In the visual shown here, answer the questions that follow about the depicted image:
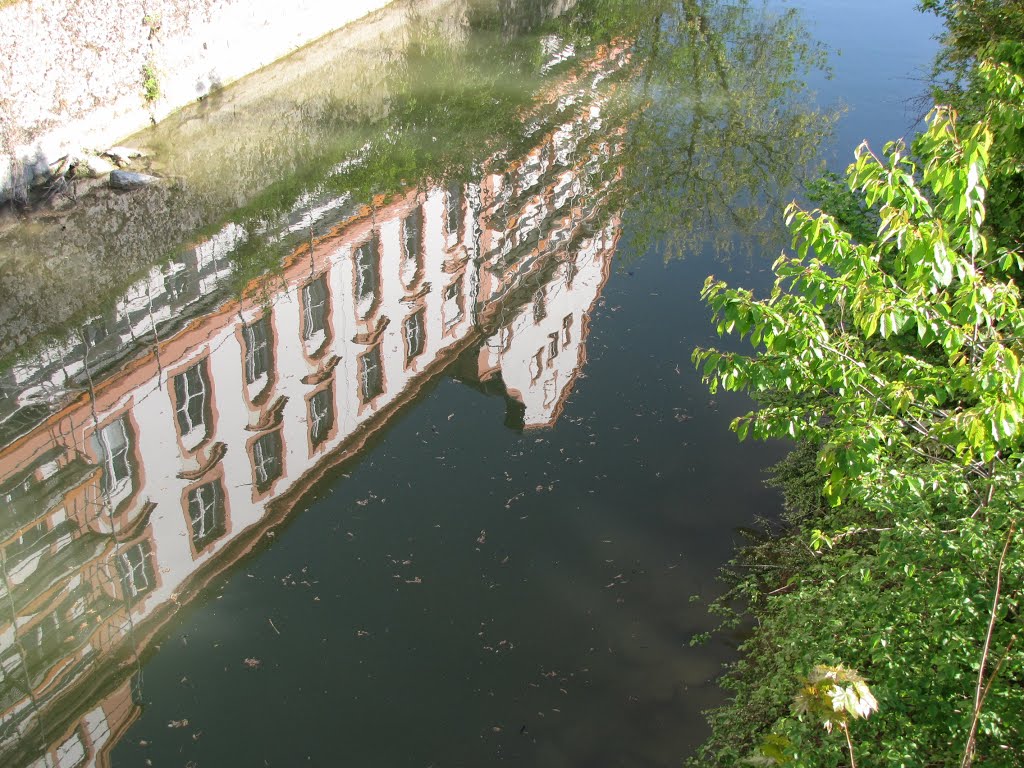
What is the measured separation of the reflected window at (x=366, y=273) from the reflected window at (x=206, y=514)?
5544 millimetres

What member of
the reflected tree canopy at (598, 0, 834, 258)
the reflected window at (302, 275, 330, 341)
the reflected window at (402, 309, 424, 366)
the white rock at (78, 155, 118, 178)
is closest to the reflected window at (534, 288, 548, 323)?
the reflected window at (402, 309, 424, 366)

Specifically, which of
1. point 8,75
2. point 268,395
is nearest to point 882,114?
point 268,395

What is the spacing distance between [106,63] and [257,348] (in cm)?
920

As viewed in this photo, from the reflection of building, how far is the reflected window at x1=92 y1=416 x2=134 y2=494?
0.03 meters

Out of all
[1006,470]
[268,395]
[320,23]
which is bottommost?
[268,395]

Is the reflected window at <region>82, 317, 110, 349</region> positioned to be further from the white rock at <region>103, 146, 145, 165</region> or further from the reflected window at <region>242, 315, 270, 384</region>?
the white rock at <region>103, 146, 145, 165</region>

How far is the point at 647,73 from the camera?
27547 millimetres

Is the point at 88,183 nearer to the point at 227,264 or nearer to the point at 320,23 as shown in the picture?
the point at 227,264

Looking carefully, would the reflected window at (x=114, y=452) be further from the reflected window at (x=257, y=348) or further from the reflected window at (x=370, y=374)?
the reflected window at (x=370, y=374)

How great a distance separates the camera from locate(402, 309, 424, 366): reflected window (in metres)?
15.3

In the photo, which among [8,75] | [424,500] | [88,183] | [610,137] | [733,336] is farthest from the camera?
[610,137]

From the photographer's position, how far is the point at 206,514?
12320 millimetres

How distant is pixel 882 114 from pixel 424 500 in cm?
1982

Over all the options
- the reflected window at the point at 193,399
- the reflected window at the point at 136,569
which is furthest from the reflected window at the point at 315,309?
the reflected window at the point at 136,569
